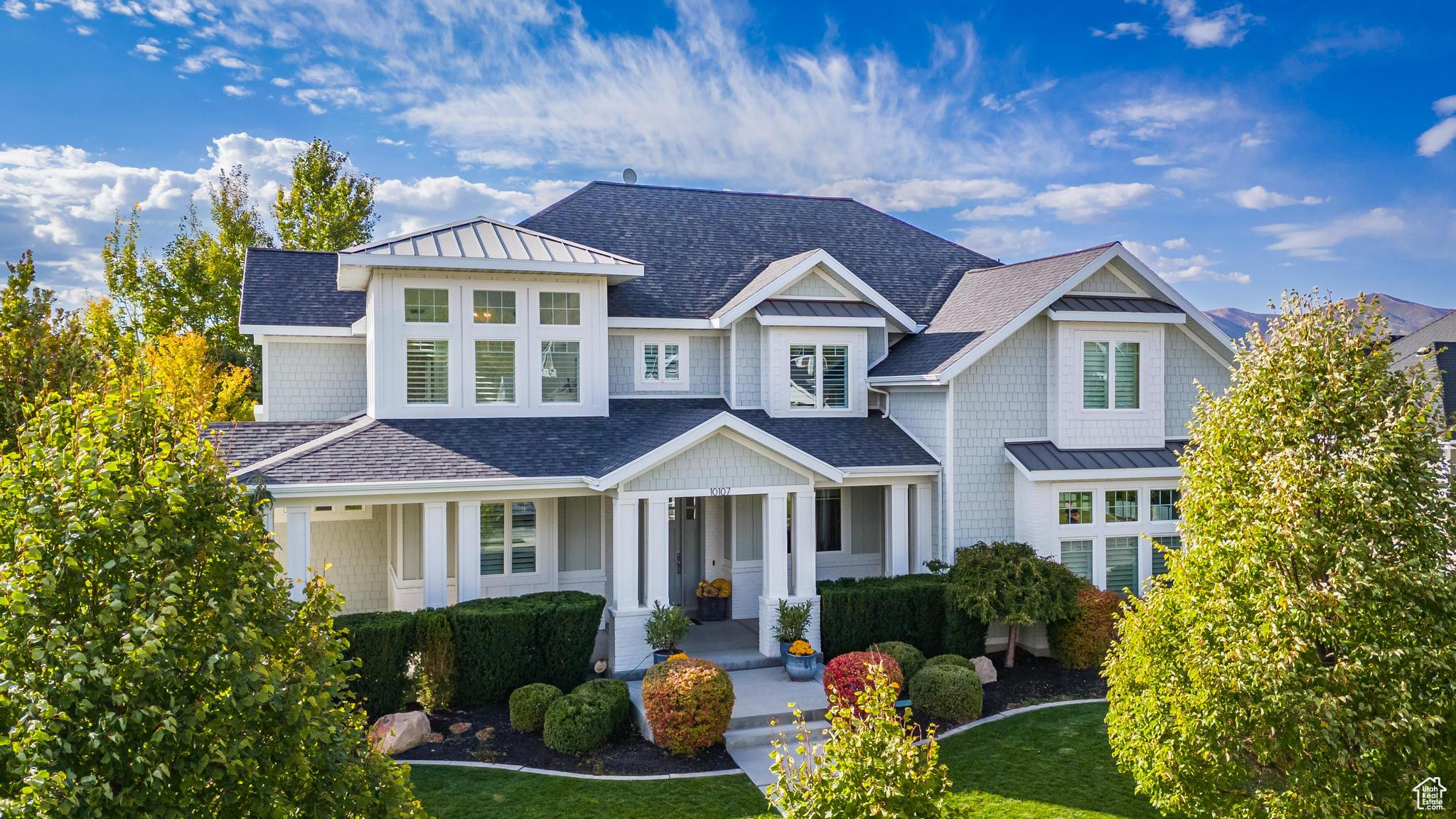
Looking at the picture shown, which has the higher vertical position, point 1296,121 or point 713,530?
point 1296,121

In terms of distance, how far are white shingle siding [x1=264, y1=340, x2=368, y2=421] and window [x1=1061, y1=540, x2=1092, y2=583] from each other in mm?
14152

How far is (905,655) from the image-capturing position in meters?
13.6

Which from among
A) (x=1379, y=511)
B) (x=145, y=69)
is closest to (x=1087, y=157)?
(x=1379, y=511)

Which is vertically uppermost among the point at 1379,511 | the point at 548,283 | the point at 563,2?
the point at 563,2

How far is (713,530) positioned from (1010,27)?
13.3 meters

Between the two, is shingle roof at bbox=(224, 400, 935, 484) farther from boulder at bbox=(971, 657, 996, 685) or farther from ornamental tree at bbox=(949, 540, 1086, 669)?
boulder at bbox=(971, 657, 996, 685)

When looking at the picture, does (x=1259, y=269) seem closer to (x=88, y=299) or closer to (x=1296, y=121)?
(x=1296, y=121)

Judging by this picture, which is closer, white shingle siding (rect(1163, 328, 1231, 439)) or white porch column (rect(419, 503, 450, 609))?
white porch column (rect(419, 503, 450, 609))

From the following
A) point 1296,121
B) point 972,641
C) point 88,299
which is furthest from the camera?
point 88,299

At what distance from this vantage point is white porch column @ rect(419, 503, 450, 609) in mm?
14000

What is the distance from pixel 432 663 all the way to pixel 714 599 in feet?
20.3

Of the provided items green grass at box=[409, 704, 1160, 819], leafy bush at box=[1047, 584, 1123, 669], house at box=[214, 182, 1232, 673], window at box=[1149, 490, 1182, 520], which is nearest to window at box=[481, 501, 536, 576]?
house at box=[214, 182, 1232, 673]

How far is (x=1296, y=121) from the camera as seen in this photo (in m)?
21.4

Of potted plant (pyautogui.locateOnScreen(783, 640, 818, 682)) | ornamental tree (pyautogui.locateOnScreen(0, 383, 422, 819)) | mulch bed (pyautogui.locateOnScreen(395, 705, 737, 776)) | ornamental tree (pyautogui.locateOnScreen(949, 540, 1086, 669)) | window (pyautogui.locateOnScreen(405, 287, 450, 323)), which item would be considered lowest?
mulch bed (pyautogui.locateOnScreen(395, 705, 737, 776))
